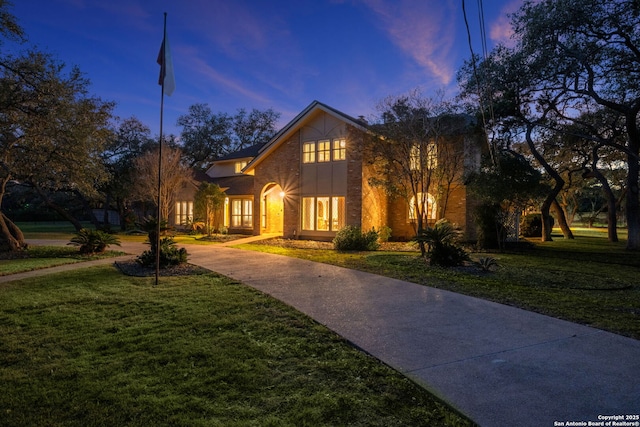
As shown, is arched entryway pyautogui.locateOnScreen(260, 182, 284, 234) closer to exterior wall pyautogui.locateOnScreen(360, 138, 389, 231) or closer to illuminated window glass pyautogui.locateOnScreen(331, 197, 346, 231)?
illuminated window glass pyautogui.locateOnScreen(331, 197, 346, 231)

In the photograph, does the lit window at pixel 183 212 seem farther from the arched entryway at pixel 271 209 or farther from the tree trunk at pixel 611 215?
the tree trunk at pixel 611 215

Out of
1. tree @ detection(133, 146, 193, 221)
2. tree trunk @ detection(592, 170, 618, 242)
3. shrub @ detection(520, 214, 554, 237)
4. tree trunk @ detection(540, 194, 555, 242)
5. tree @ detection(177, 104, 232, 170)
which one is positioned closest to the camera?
tree trunk @ detection(540, 194, 555, 242)

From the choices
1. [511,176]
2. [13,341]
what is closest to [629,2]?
[511,176]

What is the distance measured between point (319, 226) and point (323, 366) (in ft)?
51.0

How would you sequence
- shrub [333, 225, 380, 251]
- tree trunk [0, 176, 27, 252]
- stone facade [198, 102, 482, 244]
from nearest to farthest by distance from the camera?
tree trunk [0, 176, 27, 252] → shrub [333, 225, 380, 251] → stone facade [198, 102, 482, 244]

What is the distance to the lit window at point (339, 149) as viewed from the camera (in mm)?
18194

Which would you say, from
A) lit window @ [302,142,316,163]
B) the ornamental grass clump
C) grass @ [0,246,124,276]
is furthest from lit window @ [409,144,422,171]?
grass @ [0,246,124,276]

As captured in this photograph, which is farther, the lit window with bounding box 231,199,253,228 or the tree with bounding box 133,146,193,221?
the lit window with bounding box 231,199,253,228

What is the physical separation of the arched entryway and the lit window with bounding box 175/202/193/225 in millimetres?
6748

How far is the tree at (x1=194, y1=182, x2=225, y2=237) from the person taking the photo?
22.8m

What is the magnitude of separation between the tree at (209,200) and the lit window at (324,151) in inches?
299

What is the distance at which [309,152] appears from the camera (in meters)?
19.6

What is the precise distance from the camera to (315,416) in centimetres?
283

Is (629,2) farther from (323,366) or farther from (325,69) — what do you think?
(323,366)
